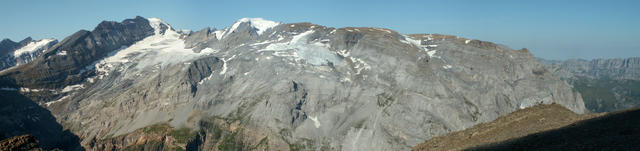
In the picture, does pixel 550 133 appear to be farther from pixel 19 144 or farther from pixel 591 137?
pixel 19 144

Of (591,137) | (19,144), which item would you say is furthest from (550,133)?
(19,144)

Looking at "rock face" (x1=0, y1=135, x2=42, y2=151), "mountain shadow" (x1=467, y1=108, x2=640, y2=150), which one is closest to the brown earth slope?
"mountain shadow" (x1=467, y1=108, x2=640, y2=150)

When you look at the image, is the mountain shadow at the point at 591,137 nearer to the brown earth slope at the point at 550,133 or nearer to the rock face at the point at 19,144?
the brown earth slope at the point at 550,133

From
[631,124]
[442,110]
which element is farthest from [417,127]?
[631,124]

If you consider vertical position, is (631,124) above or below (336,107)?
above

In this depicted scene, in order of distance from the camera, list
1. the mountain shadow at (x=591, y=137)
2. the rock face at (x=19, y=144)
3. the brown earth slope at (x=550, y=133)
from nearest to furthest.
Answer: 1. the rock face at (x=19, y=144)
2. the mountain shadow at (x=591, y=137)
3. the brown earth slope at (x=550, y=133)

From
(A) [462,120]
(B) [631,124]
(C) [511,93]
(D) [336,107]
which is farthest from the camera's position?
(D) [336,107]

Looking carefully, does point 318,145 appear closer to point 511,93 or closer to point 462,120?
point 462,120

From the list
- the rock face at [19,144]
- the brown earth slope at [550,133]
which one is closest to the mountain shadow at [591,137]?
the brown earth slope at [550,133]
